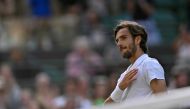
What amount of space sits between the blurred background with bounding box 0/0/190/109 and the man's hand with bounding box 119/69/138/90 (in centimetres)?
617

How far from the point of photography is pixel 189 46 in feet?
45.9

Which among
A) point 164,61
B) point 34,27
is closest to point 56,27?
point 34,27

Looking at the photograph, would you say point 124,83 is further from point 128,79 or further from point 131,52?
point 131,52

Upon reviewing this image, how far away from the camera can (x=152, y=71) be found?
629 cm

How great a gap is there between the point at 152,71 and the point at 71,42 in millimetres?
9759

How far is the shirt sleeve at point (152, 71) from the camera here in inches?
247

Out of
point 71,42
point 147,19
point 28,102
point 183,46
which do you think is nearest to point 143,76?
point 28,102

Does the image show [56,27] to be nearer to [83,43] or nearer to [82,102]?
[83,43]

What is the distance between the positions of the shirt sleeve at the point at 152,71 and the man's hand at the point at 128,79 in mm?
95

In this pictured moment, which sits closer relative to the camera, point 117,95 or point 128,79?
point 128,79

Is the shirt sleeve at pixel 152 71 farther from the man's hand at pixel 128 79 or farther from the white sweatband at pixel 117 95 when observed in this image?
the white sweatband at pixel 117 95

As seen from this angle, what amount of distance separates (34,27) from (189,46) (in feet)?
13.0

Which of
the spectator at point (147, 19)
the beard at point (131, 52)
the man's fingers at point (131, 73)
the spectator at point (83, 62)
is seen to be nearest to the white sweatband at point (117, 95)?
the man's fingers at point (131, 73)

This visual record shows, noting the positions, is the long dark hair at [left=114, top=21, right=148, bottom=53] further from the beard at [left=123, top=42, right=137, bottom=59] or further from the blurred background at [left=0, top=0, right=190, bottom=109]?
the blurred background at [left=0, top=0, right=190, bottom=109]
